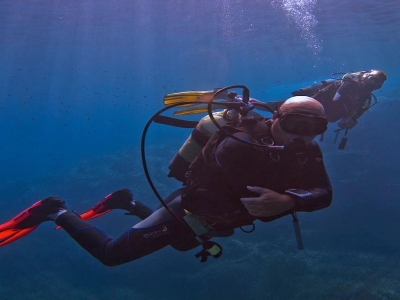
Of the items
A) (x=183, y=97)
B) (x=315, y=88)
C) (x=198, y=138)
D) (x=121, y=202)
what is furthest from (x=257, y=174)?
(x=315, y=88)

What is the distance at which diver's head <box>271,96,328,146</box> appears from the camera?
3018 mm

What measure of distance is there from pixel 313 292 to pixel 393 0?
2293 cm

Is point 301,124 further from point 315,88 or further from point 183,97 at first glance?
point 315,88

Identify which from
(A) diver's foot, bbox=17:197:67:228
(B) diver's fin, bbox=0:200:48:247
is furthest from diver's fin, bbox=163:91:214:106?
(B) diver's fin, bbox=0:200:48:247

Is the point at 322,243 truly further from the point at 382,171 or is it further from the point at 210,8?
the point at 210,8

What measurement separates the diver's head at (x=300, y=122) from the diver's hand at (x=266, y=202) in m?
0.51

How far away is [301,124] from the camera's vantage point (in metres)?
3.02

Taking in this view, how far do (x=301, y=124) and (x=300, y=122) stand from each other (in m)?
0.02

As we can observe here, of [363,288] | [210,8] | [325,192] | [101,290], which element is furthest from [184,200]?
[210,8]

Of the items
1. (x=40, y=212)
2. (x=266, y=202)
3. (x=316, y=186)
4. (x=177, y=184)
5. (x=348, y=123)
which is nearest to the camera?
(x=266, y=202)

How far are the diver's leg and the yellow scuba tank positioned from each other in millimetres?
444

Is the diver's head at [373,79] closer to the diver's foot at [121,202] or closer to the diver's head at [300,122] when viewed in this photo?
the diver's head at [300,122]

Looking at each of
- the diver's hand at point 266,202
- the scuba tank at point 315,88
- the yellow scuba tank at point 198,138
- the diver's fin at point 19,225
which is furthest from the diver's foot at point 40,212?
the scuba tank at point 315,88

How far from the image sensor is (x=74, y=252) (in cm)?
1355
